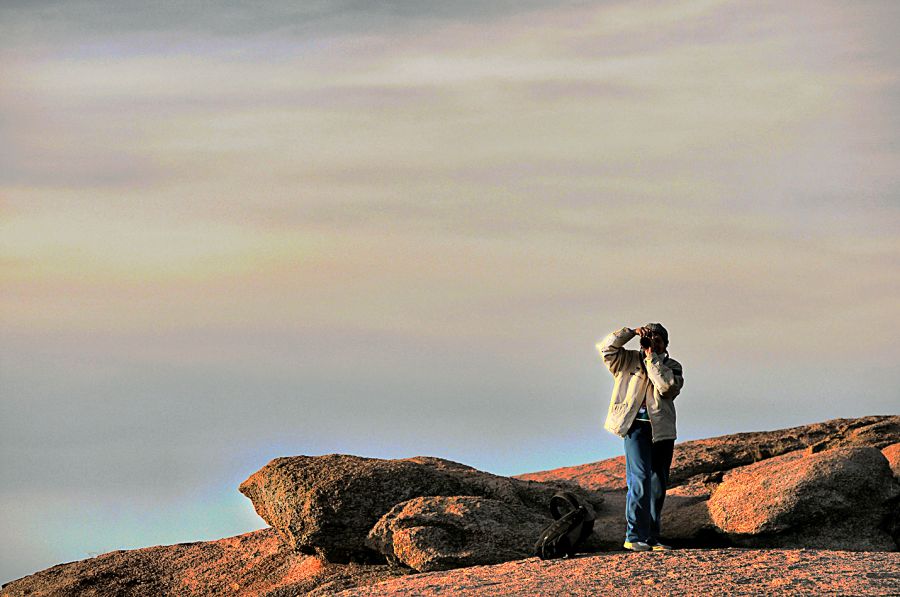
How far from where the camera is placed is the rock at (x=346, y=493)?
12820mm

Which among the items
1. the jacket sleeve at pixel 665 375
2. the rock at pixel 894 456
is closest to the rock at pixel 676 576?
the jacket sleeve at pixel 665 375

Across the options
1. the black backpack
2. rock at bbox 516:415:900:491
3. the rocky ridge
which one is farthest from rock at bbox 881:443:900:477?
the black backpack

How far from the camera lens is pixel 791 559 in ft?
34.0

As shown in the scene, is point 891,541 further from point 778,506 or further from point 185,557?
point 185,557

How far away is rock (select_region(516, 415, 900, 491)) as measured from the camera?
1655cm

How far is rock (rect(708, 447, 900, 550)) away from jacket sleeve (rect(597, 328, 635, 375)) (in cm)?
244

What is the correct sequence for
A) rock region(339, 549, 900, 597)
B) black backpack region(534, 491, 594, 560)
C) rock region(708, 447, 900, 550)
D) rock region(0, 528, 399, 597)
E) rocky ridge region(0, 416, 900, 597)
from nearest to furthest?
1. rock region(339, 549, 900, 597)
2. rocky ridge region(0, 416, 900, 597)
3. black backpack region(534, 491, 594, 560)
4. rock region(708, 447, 900, 550)
5. rock region(0, 528, 399, 597)

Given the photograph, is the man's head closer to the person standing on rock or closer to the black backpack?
the person standing on rock

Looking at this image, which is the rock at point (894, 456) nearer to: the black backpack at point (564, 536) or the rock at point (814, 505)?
the rock at point (814, 505)

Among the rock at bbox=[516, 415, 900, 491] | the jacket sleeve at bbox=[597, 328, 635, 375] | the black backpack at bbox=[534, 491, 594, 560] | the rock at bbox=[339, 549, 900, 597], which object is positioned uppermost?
the jacket sleeve at bbox=[597, 328, 635, 375]

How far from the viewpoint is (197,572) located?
15031 millimetres

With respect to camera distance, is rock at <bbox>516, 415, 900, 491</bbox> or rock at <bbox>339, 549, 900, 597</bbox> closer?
rock at <bbox>339, 549, 900, 597</bbox>

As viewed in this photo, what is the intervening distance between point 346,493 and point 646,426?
388 centimetres

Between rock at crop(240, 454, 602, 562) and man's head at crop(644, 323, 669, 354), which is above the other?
man's head at crop(644, 323, 669, 354)
